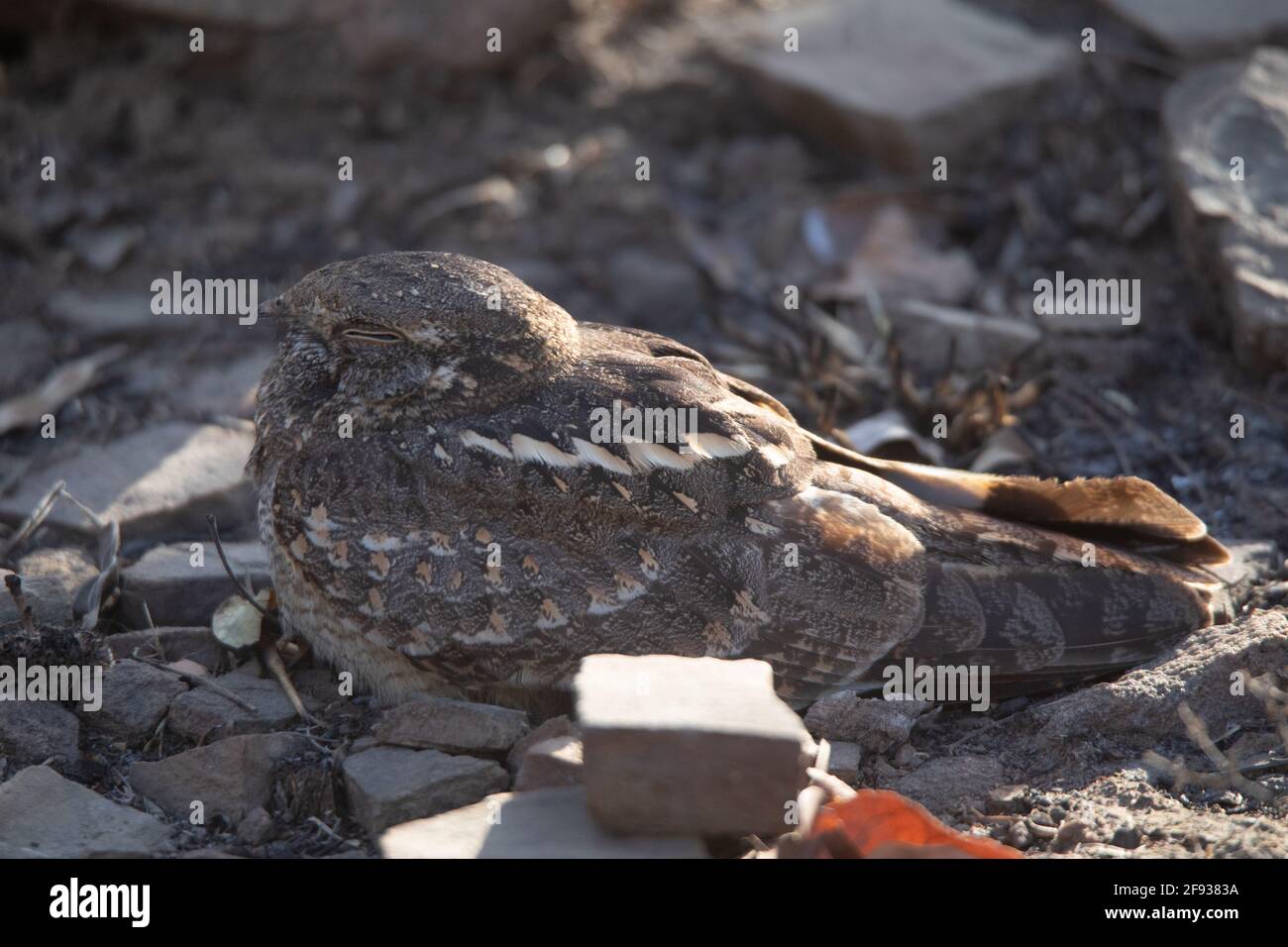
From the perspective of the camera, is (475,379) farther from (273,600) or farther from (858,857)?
(858,857)

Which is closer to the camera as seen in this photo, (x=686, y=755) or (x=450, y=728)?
(x=686, y=755)

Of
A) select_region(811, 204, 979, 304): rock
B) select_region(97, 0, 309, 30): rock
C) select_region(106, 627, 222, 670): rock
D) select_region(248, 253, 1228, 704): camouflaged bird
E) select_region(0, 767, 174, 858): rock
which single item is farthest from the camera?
select_region(97, 0, 309, 30): rock

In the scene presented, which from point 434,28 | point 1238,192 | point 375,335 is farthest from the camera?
point 434,28

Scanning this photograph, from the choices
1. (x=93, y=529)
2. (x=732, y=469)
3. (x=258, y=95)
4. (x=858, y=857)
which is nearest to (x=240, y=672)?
(x=93, y=529)

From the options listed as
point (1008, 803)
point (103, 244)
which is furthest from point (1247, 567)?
point (103, 244)

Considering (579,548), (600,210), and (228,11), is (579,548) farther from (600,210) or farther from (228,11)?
(228,11)

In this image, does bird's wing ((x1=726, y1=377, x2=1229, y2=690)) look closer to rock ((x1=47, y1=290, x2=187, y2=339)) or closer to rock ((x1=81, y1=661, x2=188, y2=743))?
rock ((x1=81, y1=661, x2=188, y2=743))

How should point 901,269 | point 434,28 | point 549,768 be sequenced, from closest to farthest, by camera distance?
point 549,768
point 901,269
point 434,28

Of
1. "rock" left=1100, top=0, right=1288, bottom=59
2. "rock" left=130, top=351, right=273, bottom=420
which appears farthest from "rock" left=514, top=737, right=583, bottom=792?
"rock" left=1100, top=0, right=1288, bottom=59
